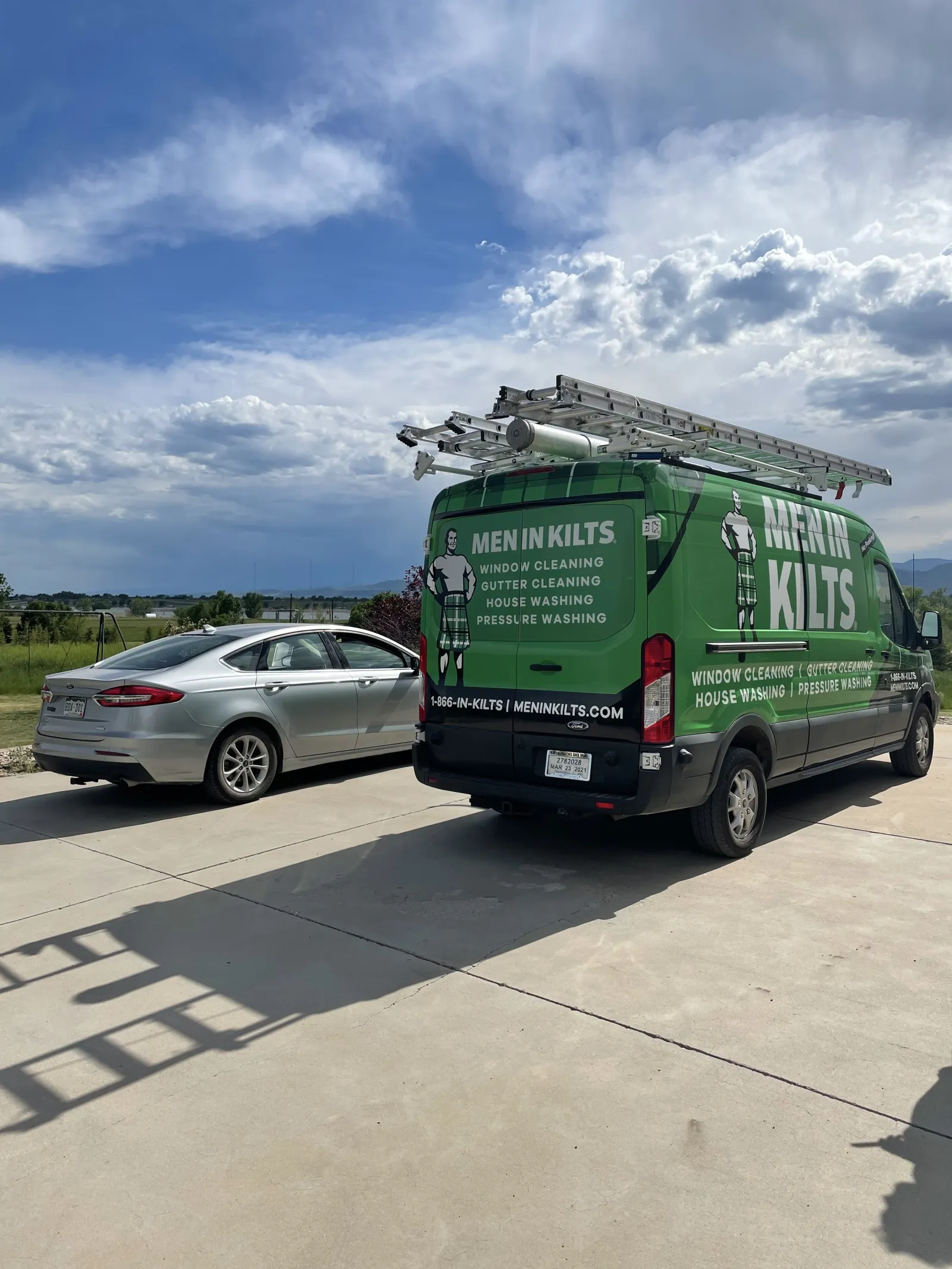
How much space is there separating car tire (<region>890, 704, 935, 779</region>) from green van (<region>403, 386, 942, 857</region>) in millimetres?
2170

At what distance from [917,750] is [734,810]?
3.82m

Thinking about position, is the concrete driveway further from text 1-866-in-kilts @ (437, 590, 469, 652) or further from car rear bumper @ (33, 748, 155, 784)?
text 1-866-in-kilts @ (437, 590, 469, 652)

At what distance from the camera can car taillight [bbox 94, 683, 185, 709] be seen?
7.37 meters

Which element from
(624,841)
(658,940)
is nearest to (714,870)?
(624,841)

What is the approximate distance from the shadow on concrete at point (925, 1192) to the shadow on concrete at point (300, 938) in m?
1.97

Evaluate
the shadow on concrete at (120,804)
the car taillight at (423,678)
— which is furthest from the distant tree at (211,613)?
the car taillight at (423,678)

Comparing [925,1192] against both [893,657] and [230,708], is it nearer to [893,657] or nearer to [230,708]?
[230,708]

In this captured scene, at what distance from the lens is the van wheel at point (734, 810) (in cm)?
603

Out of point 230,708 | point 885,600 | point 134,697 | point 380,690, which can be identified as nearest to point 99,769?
point 134,697

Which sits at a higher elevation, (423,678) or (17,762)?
(423,678)

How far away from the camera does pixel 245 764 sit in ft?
26.1

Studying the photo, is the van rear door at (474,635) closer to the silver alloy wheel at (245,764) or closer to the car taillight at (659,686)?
the car taillight at (659,686)

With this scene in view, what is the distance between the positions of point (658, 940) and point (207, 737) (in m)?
4.10

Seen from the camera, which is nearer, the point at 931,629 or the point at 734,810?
the point at 734,810
